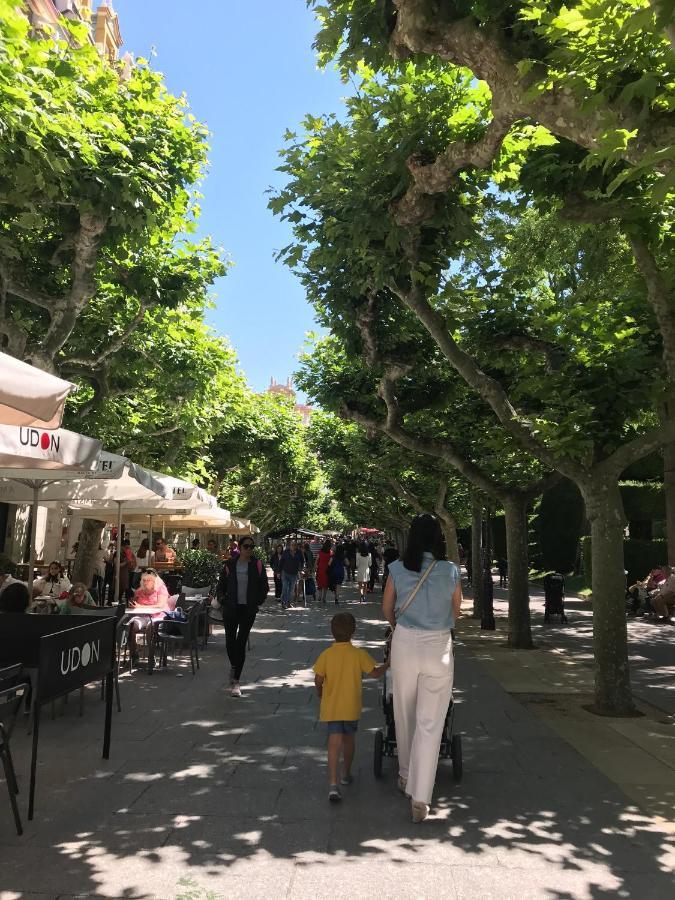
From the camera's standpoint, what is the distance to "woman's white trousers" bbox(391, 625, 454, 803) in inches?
176

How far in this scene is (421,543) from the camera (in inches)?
193

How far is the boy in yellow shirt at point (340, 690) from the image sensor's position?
4.77m

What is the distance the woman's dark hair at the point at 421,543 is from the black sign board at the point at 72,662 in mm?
2284

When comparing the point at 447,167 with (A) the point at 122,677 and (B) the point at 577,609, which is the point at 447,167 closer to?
(A) the point at 122,677

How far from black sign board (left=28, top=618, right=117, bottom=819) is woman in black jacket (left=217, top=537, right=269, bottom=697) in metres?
2.34

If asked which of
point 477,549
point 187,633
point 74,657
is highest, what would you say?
point 477,549

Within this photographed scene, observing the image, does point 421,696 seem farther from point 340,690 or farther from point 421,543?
point 421,543

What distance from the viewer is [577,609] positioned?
Result: 21891mm

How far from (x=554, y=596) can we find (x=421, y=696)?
14.0 m

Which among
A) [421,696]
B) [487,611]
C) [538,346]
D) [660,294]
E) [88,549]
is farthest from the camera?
[487,611]

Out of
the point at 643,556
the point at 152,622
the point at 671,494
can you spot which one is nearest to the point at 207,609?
the point at 152,622

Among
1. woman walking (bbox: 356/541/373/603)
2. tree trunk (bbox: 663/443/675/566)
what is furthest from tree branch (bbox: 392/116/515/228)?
woman walking (bbox: 356/541/373/603)

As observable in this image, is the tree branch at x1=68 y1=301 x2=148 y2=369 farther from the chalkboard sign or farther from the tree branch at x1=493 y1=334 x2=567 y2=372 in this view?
the chalkboard sign

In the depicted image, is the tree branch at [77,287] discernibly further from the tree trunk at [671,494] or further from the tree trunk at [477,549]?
the tree trunk at [671,494]
